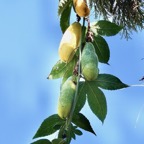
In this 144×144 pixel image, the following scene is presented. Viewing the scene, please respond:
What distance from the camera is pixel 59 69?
62 cm

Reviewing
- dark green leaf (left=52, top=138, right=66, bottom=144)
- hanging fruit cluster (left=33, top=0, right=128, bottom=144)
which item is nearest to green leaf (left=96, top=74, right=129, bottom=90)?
hanging fruit cluster (left=33, top=0, right=128, bottom=144)

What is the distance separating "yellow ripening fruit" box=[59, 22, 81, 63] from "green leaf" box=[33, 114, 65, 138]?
80 mm

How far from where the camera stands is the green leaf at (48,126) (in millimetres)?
558

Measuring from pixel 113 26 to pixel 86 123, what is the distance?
5.8 inches

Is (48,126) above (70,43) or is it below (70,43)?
below

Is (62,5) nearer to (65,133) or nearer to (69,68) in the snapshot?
(69,68)

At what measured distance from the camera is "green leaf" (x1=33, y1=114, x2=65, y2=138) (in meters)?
0.56

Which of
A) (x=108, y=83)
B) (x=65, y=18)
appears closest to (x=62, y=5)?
(x=65, y=18)

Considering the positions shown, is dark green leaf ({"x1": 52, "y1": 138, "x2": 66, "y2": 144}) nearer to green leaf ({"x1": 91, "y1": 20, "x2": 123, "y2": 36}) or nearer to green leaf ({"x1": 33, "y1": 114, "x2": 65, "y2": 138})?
green leaf ({"x1": 33, "y1": 114, "x2": 65, "y2": 138})

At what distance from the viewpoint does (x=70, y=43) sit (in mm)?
530

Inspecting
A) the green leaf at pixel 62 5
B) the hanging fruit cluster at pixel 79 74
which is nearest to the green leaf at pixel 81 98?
the hanging fruit cluster at pixel 79 74

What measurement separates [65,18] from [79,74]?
0.13 meters

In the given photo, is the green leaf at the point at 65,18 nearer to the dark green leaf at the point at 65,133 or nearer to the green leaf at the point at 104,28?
the green leaf at the point at 104,28

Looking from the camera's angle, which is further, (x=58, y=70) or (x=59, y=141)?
(x=58, y=70)
